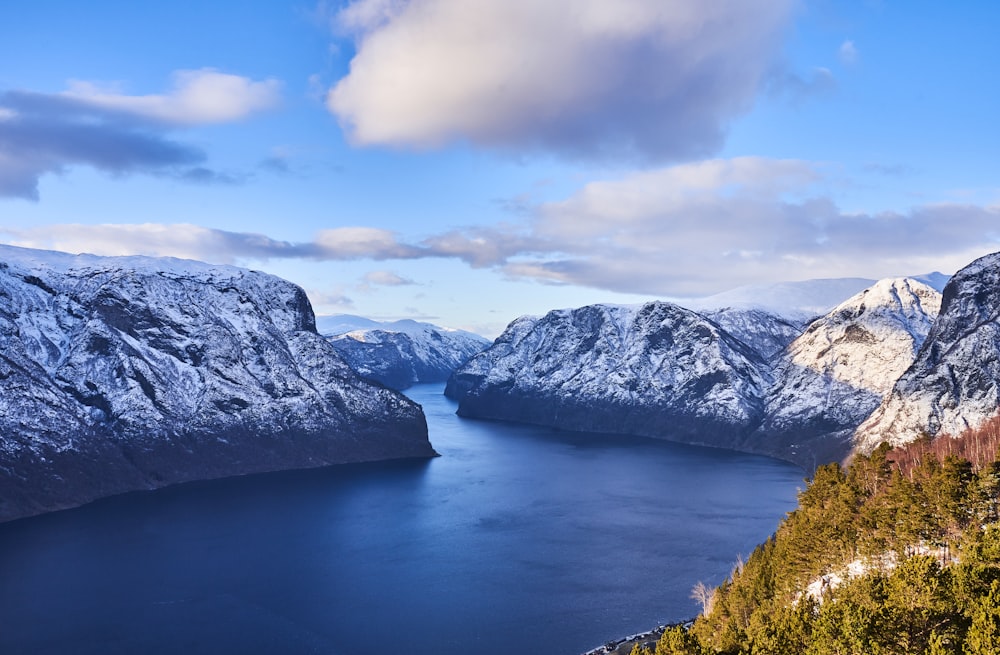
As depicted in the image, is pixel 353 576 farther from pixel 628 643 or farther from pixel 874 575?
pixel 874 575

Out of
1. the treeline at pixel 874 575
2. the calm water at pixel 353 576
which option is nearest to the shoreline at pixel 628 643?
the calm water at pixel 353 576

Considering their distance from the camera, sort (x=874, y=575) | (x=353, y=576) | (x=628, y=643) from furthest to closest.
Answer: (x=353, y=576), (x=628, y=643), (x=874, y=575)

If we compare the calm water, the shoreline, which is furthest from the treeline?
the calm water

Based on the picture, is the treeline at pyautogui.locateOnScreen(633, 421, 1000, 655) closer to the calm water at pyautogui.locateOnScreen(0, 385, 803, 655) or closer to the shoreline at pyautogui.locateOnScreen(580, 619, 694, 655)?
the shoreline at pyautogui.locateOnScreen(580, 619, 694, 655)

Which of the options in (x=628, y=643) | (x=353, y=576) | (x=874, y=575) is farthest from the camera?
(x=353, y=576)

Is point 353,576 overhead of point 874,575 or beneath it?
beneath

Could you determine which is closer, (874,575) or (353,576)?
(874,575)

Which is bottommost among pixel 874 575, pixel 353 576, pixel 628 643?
pixel 353 576

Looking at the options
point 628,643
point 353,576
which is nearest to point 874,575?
point 628,643
